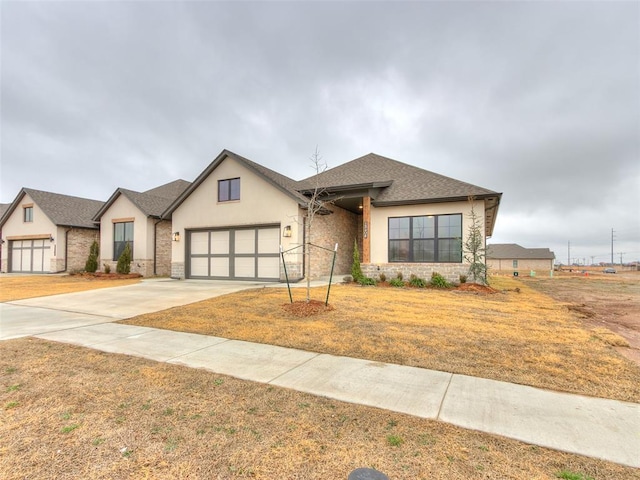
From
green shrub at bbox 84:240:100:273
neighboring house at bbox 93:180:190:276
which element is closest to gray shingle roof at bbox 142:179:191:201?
neighboring house at bbox 93:180:190:276

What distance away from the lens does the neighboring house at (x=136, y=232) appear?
19.4m

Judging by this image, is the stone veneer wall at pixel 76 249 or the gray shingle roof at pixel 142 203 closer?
the gray shingle roof at pixel 142 203

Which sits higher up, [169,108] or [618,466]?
[169,108]

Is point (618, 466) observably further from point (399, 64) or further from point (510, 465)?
point (399, 64)

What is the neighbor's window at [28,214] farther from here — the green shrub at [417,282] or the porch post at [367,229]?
the green shrub at [417,282]

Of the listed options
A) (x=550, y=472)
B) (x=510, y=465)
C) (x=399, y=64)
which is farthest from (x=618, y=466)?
(x=399, y=64)

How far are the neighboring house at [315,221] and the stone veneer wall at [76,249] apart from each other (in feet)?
38.7

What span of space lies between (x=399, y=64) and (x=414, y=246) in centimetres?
922

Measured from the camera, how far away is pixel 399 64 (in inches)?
577

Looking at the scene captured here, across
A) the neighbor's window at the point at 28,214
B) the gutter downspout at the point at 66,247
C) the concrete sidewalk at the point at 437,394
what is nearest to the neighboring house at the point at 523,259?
the concrete sidewalk at the point at 437,394

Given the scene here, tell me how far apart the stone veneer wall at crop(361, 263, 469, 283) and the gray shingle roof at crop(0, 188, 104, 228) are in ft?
74.3

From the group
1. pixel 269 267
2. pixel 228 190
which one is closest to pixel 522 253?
pixel 269 267

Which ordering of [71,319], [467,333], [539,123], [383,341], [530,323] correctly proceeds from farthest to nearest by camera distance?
[539,123] → [71,319] → [530,323] → [467,333] → [383,341]

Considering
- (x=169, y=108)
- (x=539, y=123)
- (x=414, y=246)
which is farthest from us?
(x=169, y=108)
